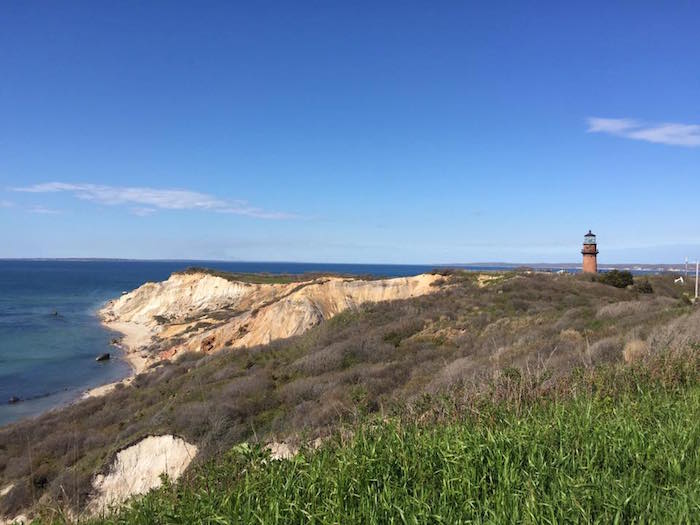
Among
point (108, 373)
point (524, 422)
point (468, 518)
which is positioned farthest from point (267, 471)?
point (108, 373)

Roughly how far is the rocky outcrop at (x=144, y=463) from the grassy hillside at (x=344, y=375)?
0.89 feet

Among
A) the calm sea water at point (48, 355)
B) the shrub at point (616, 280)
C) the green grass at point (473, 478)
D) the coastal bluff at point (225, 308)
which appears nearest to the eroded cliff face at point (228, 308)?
the coastal bluff at point (225, 308)

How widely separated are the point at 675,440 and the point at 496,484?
202 cm

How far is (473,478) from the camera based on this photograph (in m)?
3.96

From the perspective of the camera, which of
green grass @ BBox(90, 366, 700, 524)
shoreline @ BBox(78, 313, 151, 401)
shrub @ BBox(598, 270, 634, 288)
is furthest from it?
shrub @ BBox(598, 270, 634, 288)

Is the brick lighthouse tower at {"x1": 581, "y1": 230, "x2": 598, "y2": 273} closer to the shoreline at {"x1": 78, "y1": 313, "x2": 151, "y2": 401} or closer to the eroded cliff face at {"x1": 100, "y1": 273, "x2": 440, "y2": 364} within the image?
the eroded cliff face at {"x1": 100, "y1": 273, "x2": 440, "y2": 364}

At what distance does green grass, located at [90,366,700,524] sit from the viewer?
344cm

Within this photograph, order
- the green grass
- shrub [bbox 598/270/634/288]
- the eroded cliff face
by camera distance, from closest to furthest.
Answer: the green grass < the eroded cliff face < shrub [bbox 598/270/634/288]

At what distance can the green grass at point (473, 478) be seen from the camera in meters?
3.44

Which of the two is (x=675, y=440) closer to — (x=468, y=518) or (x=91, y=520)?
(x=468, y=518)

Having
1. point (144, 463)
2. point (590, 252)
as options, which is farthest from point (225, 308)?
point (144, 463)

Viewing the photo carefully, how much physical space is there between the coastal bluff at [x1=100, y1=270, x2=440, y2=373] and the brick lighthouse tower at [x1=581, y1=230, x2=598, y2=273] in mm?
14508

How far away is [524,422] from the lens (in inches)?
201

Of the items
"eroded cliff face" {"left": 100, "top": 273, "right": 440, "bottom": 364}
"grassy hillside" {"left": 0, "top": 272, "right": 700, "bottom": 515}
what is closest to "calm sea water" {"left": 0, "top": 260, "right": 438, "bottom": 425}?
"eroded cliff face" {"left": 100, "top": 273, "right": 440, "bottom": 364}
